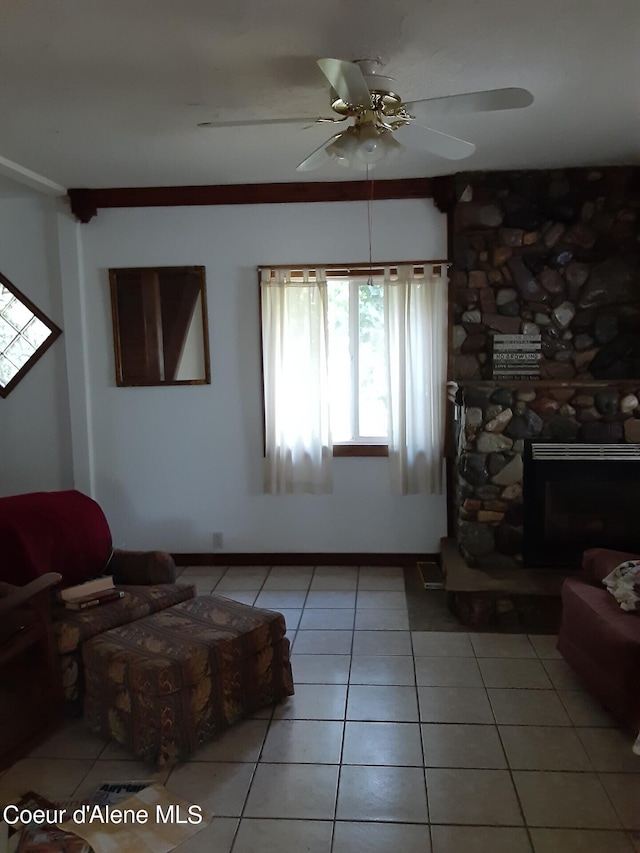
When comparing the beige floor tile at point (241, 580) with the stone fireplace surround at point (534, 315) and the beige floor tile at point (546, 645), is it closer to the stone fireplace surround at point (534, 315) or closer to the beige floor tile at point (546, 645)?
the stone fireplace surround at point (534, 315)

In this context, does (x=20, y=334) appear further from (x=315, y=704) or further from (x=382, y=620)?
(x=315, y=704)

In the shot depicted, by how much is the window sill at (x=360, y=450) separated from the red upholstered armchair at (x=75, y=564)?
4.89ft

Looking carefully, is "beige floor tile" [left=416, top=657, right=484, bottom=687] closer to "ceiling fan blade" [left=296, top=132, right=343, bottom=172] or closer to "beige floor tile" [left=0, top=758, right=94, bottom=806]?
"beige floor tile" [left=0, top=758, right=94, bottom=806]

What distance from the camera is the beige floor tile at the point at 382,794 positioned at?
85.7 inches

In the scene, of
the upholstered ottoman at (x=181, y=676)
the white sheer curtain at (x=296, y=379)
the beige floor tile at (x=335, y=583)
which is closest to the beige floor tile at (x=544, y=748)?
the upholstered ottoman at (x=181, y=676)

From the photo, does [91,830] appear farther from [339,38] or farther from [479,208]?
[479,208]

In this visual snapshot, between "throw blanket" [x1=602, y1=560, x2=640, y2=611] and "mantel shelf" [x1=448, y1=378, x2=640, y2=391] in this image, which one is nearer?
"throw blanket" [x1=602, y1=560, x2=640, y2=611]

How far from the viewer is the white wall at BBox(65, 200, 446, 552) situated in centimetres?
430

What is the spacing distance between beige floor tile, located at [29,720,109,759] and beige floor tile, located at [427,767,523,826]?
1.30 m

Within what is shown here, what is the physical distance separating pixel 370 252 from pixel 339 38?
205 centimetres

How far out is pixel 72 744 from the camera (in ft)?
8.55

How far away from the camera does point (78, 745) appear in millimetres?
2598

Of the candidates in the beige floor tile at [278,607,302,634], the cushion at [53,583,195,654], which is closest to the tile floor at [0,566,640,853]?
the beige floor tile at [278,607,302,634]

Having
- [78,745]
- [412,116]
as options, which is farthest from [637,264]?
[78,745]
